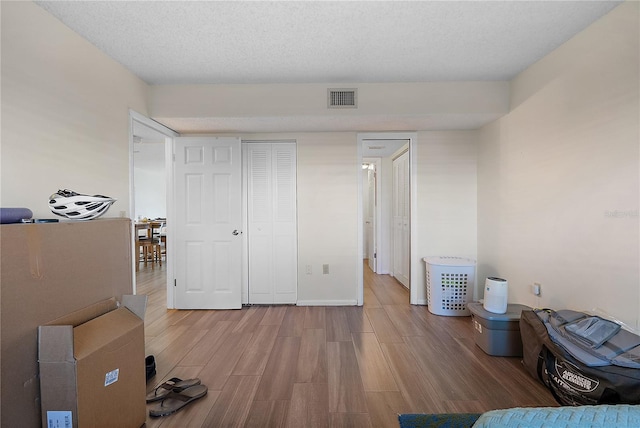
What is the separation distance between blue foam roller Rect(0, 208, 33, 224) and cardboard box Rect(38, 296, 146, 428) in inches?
19.4

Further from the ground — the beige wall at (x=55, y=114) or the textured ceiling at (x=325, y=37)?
the textured ceiling at (x=325, y=37)

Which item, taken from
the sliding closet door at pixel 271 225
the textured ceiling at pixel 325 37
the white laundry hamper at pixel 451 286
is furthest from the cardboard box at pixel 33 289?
the white laundry hamper at pixel 451 286

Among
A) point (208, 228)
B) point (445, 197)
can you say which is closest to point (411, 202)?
point (445, 197)

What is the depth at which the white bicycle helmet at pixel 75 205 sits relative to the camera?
141 centimetres

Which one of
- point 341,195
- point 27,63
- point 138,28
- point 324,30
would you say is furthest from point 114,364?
point 341,195

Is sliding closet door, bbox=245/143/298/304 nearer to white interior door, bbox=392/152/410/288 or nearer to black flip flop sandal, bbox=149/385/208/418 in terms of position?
black flip flop sandal, bbox=149/385/208/418

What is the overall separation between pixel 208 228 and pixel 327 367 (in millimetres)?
2131

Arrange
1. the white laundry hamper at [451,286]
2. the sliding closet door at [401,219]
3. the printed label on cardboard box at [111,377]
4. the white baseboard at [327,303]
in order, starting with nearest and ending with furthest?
the printed label on cardboard box at [111,377]
the white laundry hamper at [451,286]
the white baseboard at [327,303]
the sliding closet door at [401,219]

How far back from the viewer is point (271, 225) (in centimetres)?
339

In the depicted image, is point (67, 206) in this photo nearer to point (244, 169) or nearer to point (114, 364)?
point (114, 364)

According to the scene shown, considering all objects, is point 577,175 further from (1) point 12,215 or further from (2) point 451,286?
(1) point 12,215

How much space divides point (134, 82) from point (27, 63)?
3.19 feet

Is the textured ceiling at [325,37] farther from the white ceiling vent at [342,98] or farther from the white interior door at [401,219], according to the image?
the white interior door at [401,219]

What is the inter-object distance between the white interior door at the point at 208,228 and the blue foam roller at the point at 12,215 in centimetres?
201
